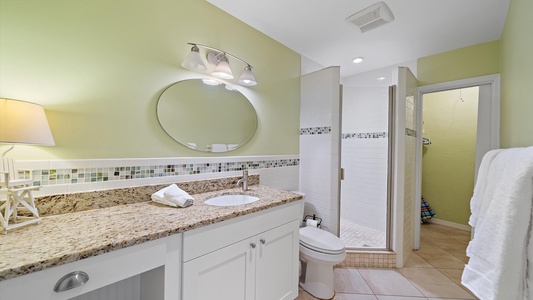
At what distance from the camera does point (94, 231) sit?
818 millimetres

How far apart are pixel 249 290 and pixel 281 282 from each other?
0.30m

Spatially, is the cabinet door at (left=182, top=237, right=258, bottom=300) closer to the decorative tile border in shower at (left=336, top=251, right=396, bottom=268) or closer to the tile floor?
the tile floor

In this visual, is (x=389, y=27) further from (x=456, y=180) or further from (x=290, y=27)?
(x=456, y=180)

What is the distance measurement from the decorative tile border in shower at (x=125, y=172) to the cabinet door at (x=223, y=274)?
2.19ft

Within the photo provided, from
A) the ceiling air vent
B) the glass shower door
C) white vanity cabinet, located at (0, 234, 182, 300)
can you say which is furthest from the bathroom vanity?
the ceiling air vent

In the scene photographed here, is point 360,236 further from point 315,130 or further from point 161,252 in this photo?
point 161,252

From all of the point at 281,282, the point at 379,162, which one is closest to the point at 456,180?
the point at 379,162

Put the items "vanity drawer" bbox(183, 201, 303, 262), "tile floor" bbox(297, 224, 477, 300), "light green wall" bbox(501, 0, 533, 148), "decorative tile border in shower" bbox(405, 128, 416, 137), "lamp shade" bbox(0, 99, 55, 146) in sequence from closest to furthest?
"lamp shade" bbox(0, 99, 55, 146), "vanity drawer" bbox(183, 201, 303, 262), "light green wall" bbox(501, 0, 533, 148), "tile floor" bbox(297, 224, 477, 300), "decorative tile border in shower" bbox(405, 128, 416, 137)

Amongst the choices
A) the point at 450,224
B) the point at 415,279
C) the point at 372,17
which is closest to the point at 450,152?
the point at 450,224

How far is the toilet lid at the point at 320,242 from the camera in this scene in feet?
5.31

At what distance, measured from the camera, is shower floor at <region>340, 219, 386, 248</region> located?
2.31 metres

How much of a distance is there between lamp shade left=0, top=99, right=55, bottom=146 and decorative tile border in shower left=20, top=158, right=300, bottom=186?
0.23 meters

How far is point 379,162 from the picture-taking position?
259 centimetres

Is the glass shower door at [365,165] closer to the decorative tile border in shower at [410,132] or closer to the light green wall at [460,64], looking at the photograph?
the decorative tile border in shower at [410,132]
